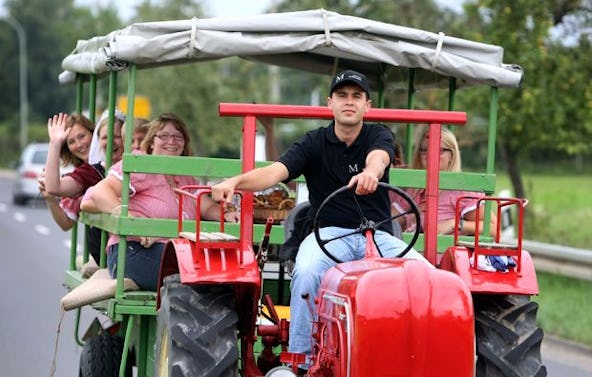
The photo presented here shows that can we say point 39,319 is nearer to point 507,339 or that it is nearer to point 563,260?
point 563,260

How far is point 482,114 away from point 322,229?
14551 millimetres

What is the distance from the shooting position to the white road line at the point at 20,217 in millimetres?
34188

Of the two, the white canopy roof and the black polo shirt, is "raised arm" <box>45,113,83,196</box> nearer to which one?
the white canopy roof

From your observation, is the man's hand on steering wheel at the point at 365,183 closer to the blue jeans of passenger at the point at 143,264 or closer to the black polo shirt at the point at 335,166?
the black polo shirt at the point at 335,166

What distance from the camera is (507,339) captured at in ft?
22.1

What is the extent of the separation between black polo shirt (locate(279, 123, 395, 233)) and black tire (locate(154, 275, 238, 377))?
2.21 ft

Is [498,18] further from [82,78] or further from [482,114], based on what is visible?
[82,78]

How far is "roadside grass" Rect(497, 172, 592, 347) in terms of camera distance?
47.8ft

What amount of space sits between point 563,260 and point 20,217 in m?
21.5

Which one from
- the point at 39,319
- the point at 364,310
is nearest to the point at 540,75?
the point at 39,319

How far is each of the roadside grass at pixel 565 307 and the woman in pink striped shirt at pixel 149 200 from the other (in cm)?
572

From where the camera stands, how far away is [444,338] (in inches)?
237

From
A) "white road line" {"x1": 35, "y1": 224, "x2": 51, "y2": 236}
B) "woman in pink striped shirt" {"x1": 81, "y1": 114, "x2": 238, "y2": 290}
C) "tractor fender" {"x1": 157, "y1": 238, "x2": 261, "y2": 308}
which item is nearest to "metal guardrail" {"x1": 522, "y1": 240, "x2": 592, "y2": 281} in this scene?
"woman in pink striped shirt" {"x1": 81, "y1": 114, "x2": 238, "y2": 290}

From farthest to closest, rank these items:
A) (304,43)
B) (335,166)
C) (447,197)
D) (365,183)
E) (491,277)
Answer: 1. (447,197)
2. (304,43)
3. (335,166)
4. (491,277)
5. (365,183)
